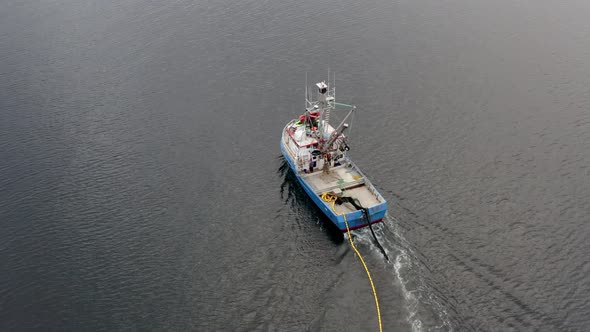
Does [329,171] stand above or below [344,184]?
above

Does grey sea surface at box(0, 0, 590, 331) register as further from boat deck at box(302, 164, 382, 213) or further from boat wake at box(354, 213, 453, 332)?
boat deck at box(302, 164, 382, 213)

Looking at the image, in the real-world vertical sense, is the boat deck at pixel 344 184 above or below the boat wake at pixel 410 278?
above

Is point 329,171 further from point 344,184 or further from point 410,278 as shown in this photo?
point 410,278

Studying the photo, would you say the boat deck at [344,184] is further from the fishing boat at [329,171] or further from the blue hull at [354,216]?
the blue hull at [354,216]

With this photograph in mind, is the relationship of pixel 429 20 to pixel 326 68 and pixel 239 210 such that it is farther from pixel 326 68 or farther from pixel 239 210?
pixel 239 210

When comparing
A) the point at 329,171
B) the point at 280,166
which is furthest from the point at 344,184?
the point at 280,166

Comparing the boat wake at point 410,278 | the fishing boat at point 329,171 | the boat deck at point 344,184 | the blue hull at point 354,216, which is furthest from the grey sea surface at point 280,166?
the boat deck at point 344,184
